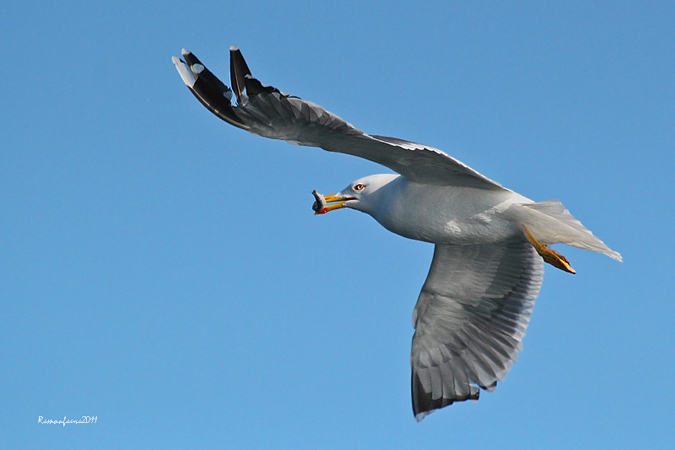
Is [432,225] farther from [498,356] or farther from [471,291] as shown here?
[498,356]

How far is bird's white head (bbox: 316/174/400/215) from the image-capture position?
324 inches

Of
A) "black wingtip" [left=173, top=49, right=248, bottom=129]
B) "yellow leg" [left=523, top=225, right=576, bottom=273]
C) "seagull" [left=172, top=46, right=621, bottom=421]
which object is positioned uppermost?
"black wingtip" [left=173, top=49, right=248, bottom=129]

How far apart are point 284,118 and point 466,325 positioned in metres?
4.38

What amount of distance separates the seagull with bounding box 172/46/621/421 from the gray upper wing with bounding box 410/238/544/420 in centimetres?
1

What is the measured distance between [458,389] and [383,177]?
113 inches

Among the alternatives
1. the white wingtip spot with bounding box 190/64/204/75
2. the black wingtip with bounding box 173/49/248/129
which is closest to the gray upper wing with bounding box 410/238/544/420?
the black wingtip with bounding box 173/49/248/129

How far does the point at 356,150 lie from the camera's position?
6664 mm

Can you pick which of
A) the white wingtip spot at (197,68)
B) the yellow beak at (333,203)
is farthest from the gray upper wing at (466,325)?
the white wingtip spot at (197,68)

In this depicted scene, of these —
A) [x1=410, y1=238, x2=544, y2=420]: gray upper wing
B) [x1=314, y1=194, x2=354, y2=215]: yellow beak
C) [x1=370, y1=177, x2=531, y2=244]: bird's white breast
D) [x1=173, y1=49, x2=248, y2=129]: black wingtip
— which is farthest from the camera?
[x1=410, y1=238, x2=544, y2=420]: gray upper wing

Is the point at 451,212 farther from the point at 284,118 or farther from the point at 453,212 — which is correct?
the point at 284,118

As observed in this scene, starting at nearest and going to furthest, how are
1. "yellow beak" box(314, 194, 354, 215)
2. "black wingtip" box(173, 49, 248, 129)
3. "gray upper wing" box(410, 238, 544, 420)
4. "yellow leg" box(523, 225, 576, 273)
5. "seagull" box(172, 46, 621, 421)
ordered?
1. "seagull" box(172, 46, 621, 421)
2. "black wingtip" box(173, 49, 248, 129)
3. "yellow leg" box(523, 225, 576, 273)
4. "yellow beak" box(314, 194, 354, 215)
5. "gray upper wing" box(410, 238, 544, 420)

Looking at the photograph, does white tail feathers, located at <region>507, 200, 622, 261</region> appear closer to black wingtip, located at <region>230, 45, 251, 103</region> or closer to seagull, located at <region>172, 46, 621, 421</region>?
seagull, located at <region>172, 46, 621, 421</region>

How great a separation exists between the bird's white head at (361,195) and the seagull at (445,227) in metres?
0.01

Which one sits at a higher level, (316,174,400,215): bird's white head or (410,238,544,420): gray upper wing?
(316,174,400,215): bird's white head
